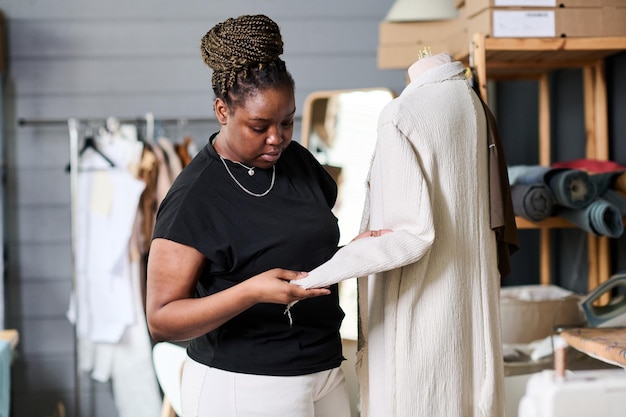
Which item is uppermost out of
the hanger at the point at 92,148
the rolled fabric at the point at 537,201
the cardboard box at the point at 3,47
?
the cardboard box at the point at 3,47

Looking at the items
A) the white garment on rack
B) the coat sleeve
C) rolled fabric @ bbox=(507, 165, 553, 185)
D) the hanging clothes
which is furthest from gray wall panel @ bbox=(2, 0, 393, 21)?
the coat sleeve

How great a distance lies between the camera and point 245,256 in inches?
55.9

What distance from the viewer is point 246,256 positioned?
55.9 inches

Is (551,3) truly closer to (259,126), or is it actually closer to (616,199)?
(616,199)

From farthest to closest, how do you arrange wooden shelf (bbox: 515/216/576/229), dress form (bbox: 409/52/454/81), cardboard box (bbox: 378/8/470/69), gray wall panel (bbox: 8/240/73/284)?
gray wall panel (bbox: 8/240/73/284)
cardboard box (bbox: 378/8/470/69)
wooden shelf (bbox: 515/216/576/229)
dress form (bbox: 409/52/454/81)

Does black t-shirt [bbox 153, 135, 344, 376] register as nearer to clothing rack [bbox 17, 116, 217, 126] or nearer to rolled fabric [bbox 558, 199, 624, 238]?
rolled fabric [bbox 558, 199, 624, 238]

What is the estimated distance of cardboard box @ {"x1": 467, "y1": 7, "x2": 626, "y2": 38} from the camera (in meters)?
2.27

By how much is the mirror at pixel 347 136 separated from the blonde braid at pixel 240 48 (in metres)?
1.79

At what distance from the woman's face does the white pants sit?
0.40 metres

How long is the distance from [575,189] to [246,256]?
1.32 meters

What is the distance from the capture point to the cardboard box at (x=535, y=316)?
8.40ft

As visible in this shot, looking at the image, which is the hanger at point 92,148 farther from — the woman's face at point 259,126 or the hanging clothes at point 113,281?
the woman's face at point 259,126

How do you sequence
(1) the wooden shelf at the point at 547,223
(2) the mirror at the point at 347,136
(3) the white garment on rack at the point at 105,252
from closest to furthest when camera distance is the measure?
(1) the wooden shelf at the point at 547,223 < (2) the mirror at the point at 347,136 < (3) the white garment on rack at the point at 105,252

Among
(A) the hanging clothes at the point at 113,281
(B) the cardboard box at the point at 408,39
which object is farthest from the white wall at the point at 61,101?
(B) the cardboard box at the point at 408,39
